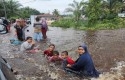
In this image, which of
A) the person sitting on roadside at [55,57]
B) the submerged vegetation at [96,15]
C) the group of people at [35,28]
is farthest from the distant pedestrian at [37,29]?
the submerged vegetation at [96,15]

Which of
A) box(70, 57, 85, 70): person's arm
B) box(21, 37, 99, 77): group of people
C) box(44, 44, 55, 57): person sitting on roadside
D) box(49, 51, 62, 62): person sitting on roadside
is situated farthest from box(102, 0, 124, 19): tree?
box(70, 57, 85, 70): person's arm

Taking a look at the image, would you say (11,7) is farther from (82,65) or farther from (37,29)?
(82,65)

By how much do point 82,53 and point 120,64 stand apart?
3.00m

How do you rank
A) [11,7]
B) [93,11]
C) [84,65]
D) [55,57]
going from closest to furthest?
[84,65], [55,57], [93,11], [11,7]

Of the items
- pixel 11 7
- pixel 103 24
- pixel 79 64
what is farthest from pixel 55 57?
pixel 11 7

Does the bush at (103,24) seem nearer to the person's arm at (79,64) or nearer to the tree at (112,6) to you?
the tree at (112,6)

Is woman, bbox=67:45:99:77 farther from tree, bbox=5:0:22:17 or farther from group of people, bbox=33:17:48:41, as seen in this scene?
tree, bbox=5:0:22:17

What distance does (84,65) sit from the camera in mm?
8586

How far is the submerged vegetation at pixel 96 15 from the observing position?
3628 cm

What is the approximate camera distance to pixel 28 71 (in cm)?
976

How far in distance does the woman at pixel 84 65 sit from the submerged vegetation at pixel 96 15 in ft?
82.8

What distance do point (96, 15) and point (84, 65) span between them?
95.1 feet

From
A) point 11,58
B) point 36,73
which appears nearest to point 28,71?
point 36,73

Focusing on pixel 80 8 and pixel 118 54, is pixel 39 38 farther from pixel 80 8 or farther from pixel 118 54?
pixel 80 8
